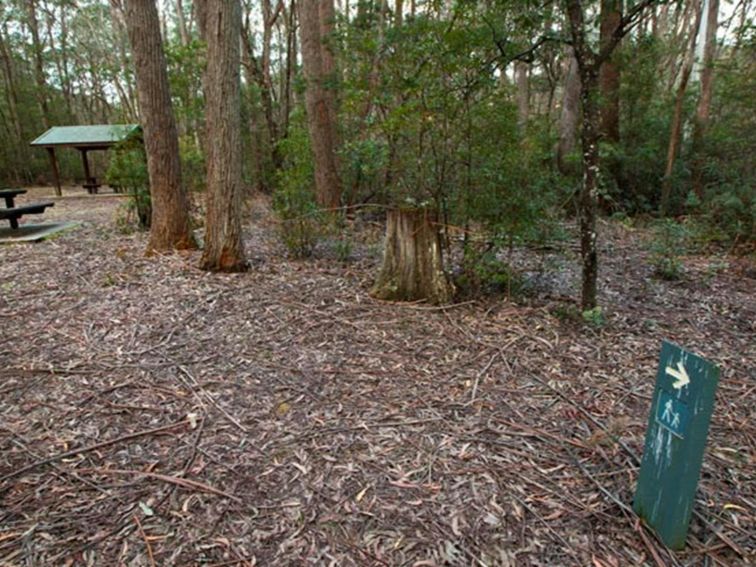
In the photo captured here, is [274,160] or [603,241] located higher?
[274,160]

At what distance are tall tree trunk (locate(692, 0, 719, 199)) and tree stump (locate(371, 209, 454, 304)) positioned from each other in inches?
233

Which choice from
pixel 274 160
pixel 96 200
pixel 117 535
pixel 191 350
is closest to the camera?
pixel 117 535

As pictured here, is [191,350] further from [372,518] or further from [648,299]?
[648,299]

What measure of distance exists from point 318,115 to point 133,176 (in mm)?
2873

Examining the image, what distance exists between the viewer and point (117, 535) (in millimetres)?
1802

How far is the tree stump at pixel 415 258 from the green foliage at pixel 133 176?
4486 mm

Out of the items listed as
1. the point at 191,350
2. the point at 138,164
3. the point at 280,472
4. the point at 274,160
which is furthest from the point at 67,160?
the point at 280,472

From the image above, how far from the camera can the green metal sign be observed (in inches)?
63.0

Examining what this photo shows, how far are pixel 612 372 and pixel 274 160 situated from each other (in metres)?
9.51

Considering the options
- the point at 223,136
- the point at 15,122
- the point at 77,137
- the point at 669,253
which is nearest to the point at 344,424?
the point at 223,136

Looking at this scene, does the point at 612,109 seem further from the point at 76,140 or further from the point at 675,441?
the point at 76,140

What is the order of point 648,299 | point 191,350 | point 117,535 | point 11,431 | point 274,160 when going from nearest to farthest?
point 117,535
point 11,431
point 191,350
point 648,299
point 274,160

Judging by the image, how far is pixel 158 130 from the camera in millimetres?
5348

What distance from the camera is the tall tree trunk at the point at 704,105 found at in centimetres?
768
